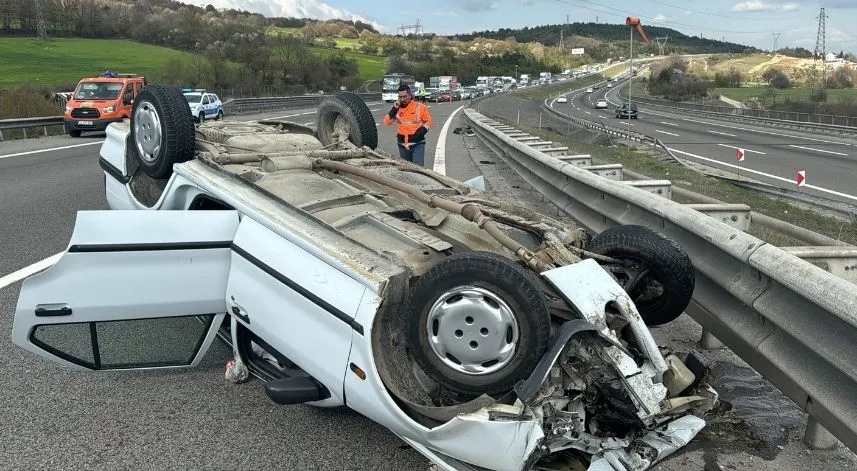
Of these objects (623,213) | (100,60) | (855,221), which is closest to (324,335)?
(623,213)

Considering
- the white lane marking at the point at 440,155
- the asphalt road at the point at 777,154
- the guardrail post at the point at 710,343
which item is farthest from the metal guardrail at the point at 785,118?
the guardrail post at the point at 710,343

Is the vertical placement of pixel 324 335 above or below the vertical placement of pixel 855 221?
above

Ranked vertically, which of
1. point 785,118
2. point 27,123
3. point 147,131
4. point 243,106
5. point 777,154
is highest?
point 147,131

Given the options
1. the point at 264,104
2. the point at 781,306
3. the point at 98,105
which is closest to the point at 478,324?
the point at 781,306

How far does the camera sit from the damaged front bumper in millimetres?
2398

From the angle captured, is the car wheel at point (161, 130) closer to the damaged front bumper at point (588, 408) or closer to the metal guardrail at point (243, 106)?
the damaged front bumper at point (588, 408)

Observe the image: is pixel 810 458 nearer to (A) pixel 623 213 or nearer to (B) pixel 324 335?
(B) pixel 324 335

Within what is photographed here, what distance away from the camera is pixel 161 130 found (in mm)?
4336

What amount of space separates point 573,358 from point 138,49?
226ft

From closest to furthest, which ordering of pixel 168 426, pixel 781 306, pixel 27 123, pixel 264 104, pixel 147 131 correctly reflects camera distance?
pixel 781 306 < pixel 168 426 < pixel 147 131 < pixel 27 123 < pixel 264 104

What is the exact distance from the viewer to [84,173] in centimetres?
1105

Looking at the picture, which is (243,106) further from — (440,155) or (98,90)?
(440,155)

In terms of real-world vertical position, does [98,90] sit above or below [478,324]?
above

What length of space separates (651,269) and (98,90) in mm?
20982
